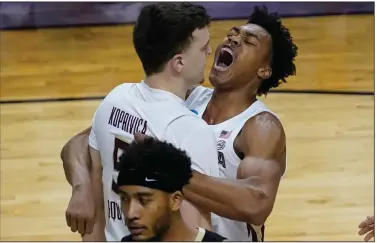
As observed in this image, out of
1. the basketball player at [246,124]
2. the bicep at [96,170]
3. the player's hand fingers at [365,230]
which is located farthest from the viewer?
the player's hand fingers at [365,230]

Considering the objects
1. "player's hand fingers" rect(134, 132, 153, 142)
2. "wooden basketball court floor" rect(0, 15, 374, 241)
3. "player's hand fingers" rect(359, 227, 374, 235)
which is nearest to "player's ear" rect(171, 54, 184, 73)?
"player's hand fingers" rect(134, 132, 153, 142)

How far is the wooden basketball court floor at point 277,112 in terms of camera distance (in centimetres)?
495

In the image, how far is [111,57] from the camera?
317 inches

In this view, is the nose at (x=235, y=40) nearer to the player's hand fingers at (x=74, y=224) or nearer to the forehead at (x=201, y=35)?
the forehead at (x=201, y=35)

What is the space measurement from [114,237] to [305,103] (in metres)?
4.60

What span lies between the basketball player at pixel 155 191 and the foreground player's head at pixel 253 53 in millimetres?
902

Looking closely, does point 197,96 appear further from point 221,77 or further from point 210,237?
point 210,237

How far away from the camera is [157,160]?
2.06 m

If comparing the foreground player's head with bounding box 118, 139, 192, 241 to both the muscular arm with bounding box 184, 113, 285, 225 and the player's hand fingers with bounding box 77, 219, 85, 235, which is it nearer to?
the muscular arm with bounding box 184, 113, 285, 225

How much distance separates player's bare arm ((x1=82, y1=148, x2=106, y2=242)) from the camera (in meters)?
2.59

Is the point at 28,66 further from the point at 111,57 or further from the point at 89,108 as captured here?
the point at 89,108

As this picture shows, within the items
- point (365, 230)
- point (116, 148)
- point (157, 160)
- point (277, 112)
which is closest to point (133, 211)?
point (157, 160)

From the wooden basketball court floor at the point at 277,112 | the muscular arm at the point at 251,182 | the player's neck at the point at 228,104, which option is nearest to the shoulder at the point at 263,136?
the muscular arm at the point at 251,182

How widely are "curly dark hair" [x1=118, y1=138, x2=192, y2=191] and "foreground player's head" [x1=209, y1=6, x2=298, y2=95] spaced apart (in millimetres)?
929
